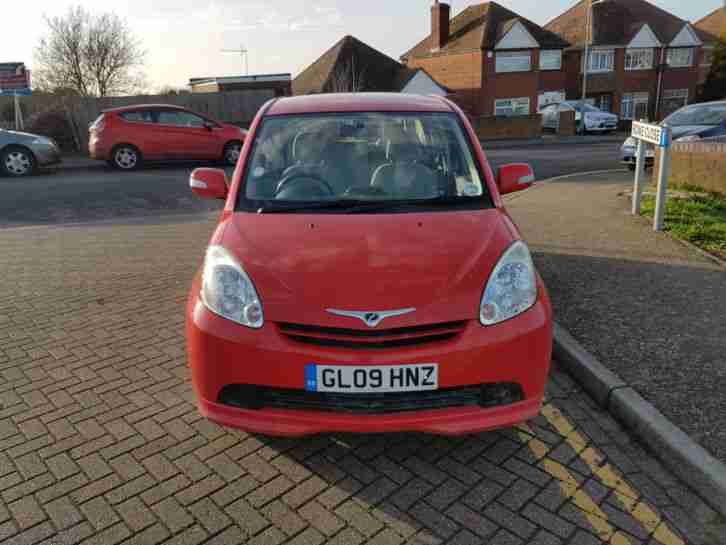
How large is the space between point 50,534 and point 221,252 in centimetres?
147

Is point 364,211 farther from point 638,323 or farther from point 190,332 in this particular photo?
point 638,323

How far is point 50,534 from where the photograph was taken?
2.58 meters

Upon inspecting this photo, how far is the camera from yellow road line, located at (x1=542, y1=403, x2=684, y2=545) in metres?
2.61

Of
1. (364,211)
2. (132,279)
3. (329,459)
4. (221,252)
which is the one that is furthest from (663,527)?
(132,279)

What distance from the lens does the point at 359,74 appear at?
41.3 m

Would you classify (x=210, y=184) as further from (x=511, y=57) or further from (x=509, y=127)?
(x=511, y=57)

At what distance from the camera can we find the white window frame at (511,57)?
1597 inches

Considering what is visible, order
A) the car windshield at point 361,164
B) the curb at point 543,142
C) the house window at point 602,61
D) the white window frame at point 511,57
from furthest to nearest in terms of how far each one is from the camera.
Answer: the house window at point 602,61
the white window frame at point 511,57
the curb at point 543,142
the car windshield at point 361,164

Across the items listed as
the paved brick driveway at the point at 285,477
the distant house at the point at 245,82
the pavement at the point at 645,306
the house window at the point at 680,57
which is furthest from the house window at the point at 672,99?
the paved brick driveway at the point at 285,477

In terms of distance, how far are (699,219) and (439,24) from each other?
130ft

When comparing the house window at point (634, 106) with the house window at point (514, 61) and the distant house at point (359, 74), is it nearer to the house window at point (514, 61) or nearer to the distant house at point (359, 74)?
the house window at point (514, 61)

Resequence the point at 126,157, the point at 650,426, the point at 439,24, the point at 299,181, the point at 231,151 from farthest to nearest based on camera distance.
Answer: the point at 439,24
the point at 231,151
the point at 126,157
the point at 299,181
the point at 650,426

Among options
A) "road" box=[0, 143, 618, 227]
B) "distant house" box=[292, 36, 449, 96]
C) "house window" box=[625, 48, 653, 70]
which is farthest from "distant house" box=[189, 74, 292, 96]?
"house window" box=[625, 48, 653, 70]

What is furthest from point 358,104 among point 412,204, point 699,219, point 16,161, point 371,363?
point 16,161
